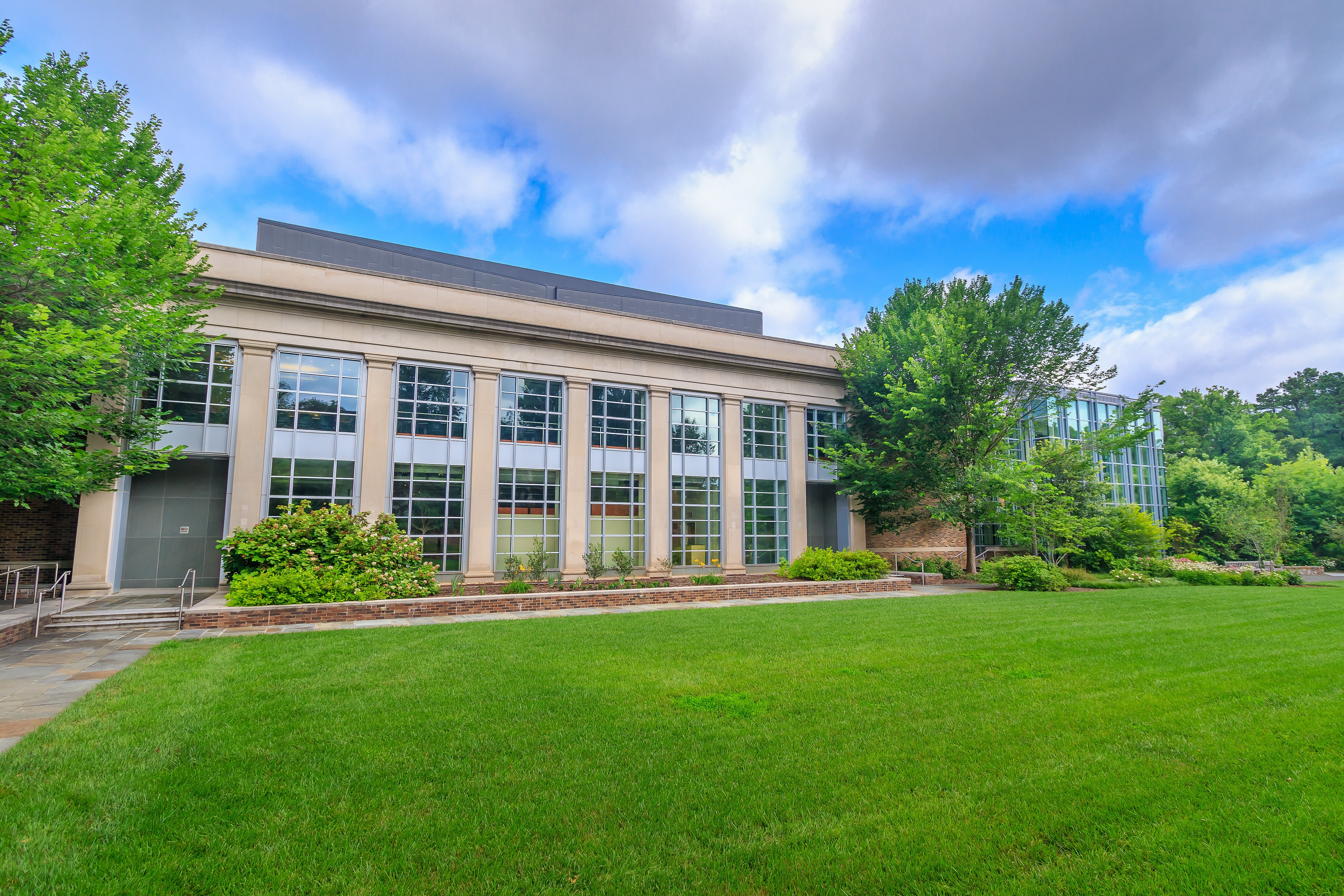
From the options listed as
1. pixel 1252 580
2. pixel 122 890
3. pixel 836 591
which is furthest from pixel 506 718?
pixel 1252 580

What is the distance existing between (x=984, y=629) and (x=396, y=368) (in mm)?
17423

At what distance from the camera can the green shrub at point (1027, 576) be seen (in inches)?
790

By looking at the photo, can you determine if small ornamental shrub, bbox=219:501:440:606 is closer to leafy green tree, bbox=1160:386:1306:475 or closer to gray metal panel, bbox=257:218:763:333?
gray metal panel, bbox=257:218:763:333

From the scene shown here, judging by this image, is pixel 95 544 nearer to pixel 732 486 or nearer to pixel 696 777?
pixel 732 486

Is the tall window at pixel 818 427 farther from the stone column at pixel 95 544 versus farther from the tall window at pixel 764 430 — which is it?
the stone column at pixel 95 544

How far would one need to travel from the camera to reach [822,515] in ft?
90.9

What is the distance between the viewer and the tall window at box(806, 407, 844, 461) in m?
26.3

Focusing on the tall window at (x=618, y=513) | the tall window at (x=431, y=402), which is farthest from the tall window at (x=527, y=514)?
the tall window at (x=431, y=402)

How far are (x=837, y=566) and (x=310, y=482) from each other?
16357 mm

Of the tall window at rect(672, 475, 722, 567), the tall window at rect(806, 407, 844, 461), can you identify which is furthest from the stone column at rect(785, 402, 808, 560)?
the tall window at rect(672, 475, 722, 567)

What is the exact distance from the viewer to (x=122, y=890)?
3215 millimetres

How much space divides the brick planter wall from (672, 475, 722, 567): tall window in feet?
14.4

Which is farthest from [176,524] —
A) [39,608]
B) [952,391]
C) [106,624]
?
[952,391]

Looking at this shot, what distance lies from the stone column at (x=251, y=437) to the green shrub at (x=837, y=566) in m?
16.4
